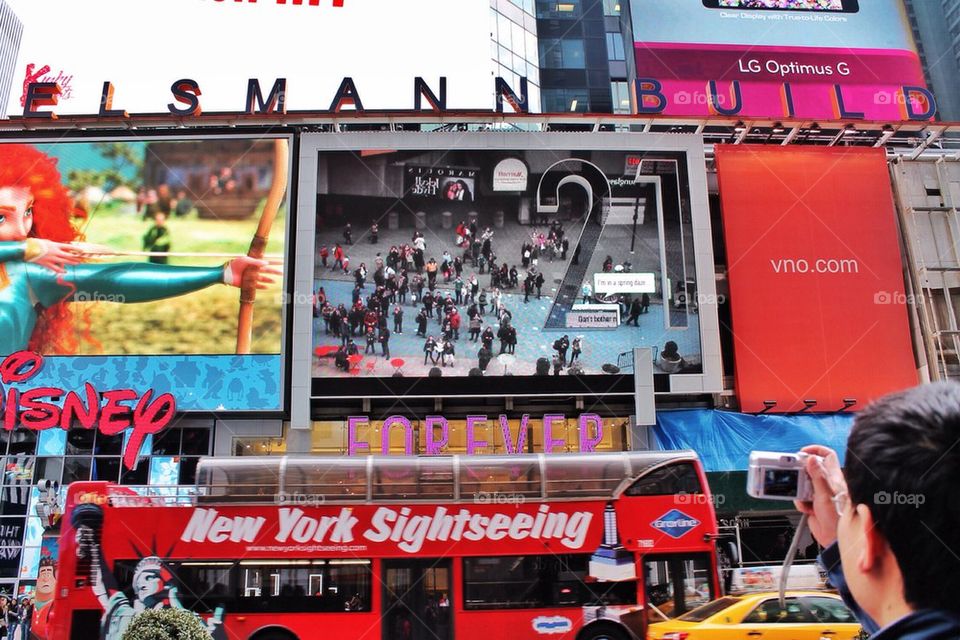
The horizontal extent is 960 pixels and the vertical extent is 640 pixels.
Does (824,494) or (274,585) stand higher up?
(824,494)

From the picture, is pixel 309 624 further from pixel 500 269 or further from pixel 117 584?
pixel 500 269

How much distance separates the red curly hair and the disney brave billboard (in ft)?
0.14

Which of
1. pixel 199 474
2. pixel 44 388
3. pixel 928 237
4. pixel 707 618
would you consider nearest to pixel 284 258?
pixel 44 388

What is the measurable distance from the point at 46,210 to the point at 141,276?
4.27 m

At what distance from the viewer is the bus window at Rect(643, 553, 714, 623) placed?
1489 cm

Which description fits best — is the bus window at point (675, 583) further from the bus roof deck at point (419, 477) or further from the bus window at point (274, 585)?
the bus window at point (274, 585)

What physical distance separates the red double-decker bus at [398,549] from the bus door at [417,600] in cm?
3

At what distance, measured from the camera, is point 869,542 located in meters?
1.96

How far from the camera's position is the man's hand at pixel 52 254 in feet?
91.9

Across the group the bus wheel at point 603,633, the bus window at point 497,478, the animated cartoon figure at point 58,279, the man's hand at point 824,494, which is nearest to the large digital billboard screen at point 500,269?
the animated cartoon figure at point 58,279

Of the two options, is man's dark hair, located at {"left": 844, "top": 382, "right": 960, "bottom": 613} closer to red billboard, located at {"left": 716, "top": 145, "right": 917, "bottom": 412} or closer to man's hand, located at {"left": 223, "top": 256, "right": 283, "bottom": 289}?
red billboard, located at {"left": 716, "top": 145, "right": 917, "bottom": 412}

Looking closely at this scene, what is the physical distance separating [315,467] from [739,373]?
56.4 feet

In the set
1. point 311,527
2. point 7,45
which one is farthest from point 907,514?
point 7,45

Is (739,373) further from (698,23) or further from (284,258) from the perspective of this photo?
(698,23)
